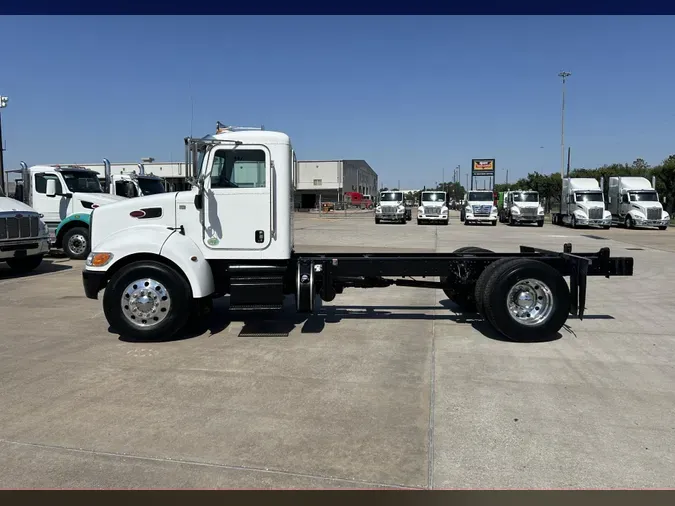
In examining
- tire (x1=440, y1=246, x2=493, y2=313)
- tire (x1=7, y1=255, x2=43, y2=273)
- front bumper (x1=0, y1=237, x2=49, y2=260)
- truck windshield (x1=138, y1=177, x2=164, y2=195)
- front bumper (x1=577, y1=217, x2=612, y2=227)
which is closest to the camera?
tire (x1=440, y1=246, x2=493, y2=313)

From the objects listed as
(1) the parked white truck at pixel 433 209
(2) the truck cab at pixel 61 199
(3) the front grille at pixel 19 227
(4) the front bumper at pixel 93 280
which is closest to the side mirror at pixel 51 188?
(2) the truck cab at pixel 61 199

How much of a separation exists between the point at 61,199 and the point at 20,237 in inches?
153

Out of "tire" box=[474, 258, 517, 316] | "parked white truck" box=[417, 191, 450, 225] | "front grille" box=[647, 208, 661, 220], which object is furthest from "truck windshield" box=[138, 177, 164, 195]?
"front grille" box=[647, 208, 661, 220]

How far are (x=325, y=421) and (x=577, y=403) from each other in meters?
2.21

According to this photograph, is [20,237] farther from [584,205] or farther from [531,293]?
[584,205]

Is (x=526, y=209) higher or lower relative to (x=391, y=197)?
lower

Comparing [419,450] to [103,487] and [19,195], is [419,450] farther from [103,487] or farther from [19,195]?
[19,195]

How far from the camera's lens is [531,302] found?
22.1 ft

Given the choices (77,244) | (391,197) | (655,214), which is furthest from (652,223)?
(77,244)

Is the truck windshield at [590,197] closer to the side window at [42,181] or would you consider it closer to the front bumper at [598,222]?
the front bumper at [598,222]

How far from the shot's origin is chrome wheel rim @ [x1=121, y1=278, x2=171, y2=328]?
21.3ft

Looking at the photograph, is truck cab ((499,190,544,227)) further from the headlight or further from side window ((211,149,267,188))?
the headlight

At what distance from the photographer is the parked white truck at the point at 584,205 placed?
34.8 meters

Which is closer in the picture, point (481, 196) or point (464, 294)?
point (464, 294)
